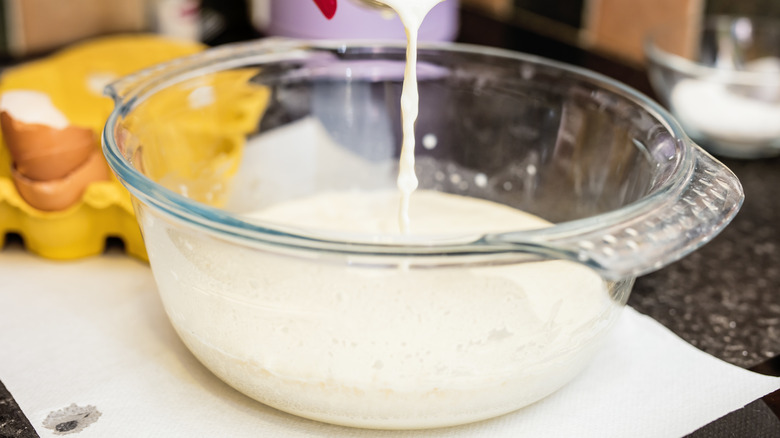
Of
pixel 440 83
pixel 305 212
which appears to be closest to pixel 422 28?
pixel 440 83

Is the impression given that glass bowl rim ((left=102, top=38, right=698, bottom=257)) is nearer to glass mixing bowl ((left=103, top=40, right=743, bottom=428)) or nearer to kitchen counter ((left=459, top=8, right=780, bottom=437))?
glass mixing bowl ((left=103, top=40, right=743, bottom=428))

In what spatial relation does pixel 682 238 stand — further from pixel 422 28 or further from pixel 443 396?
pixel 422 28

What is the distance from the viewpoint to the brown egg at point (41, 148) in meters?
0.81

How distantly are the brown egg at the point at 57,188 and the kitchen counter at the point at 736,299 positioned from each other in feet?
0.72

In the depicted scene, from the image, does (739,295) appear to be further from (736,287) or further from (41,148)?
(41,148)

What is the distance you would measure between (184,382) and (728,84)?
826mm

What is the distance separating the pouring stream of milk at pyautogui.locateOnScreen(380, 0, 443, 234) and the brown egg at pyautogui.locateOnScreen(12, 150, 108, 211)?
34 centimetres

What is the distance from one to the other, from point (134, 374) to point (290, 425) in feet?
0.52

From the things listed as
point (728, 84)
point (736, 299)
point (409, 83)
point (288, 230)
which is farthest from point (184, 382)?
point (728, 84)

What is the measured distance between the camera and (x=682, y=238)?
56 cm

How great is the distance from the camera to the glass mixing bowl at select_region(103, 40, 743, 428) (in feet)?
1.81

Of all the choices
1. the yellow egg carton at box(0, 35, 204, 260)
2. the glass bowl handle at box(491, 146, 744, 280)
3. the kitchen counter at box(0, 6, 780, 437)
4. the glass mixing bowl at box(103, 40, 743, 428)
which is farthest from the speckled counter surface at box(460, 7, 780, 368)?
the yellow egg carton at box(0, 35, 204, 260)

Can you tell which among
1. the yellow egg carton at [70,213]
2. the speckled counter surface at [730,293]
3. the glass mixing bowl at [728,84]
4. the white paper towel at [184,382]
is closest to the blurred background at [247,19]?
the glass mixing bowl at [728,84]

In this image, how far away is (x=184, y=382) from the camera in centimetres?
70
